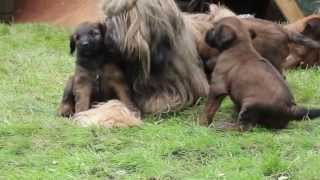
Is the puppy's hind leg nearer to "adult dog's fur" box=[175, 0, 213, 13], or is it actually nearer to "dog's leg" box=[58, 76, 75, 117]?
"dog's leg" box=[58, 76, 75, 117]

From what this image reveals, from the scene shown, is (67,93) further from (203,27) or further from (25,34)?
(25,34)

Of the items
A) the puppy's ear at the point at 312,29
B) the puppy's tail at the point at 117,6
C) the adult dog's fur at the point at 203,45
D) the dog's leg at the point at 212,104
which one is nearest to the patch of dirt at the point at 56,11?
the puppy's ear at the point at 312,29

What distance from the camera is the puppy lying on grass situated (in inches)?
229

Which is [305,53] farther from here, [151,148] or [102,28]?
[151,148]

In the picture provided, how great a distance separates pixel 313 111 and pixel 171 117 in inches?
43.1

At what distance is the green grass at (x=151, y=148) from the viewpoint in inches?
185

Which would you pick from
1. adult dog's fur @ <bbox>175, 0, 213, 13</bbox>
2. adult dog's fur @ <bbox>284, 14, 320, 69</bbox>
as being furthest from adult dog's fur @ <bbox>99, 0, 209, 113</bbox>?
adult dog's fur @ <bbox>175, 0, 213, 13</bbox>

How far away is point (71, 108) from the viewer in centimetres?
623

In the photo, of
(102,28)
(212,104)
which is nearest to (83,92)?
(102,28)

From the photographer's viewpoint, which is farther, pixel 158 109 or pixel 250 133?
pixel 158 109

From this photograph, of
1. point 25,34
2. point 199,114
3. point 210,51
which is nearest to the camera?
point 199,114

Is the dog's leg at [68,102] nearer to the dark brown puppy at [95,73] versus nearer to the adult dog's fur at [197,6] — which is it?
the dark brown puppy at [95,73]

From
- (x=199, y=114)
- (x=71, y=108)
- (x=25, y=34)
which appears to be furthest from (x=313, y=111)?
(x=25, y=34)

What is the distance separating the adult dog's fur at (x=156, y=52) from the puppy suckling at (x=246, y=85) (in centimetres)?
32
